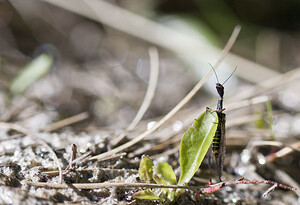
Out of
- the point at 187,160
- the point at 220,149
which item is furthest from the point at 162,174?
the point at 220,149

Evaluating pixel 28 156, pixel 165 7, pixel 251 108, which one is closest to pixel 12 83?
pixel 28 156

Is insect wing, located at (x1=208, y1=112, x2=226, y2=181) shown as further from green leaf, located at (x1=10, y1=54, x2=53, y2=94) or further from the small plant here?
green leaf, located at (x1=10, y1=54, x2=53, y2=94)

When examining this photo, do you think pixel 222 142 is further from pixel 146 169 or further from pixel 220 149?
pixel 146 169

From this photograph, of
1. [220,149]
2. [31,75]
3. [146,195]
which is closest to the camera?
[146,195]

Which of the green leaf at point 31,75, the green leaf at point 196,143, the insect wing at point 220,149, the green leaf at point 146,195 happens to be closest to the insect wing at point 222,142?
the insect wing at point 220,149

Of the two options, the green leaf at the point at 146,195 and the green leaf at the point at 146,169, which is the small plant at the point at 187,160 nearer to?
the green leaf at the point at 146,169

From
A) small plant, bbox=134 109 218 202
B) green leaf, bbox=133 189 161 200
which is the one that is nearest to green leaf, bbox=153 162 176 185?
small plant, bbox=134 109 218 202
